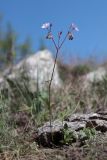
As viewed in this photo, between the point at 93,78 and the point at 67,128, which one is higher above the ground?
the point at 93,78

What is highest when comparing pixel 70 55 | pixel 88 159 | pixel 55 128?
pixel 70 55

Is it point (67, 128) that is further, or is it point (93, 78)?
point (93, 78)

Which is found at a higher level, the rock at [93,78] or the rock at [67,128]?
the rock at [93,78]

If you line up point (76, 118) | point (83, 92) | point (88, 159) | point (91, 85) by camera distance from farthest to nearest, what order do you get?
point (91, 85) → point (83, 92) → point (76, 118) → point (88, 159)

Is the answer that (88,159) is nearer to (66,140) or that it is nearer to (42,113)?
(66,140)

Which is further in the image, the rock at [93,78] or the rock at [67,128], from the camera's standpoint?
the rock at [93,78]

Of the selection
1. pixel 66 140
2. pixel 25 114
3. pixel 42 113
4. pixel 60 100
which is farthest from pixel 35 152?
pixel 60 100

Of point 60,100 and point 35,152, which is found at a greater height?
point 60,100

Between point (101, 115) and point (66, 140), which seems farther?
point (101, 115)

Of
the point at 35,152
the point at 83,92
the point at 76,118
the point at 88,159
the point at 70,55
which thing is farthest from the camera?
the point at 70,55

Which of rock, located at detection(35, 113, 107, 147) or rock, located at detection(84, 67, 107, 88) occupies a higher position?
rock, located at detection(84, 67, 107, 88)

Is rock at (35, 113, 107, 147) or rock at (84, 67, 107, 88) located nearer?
rock at (35, 113, 107, 147)
